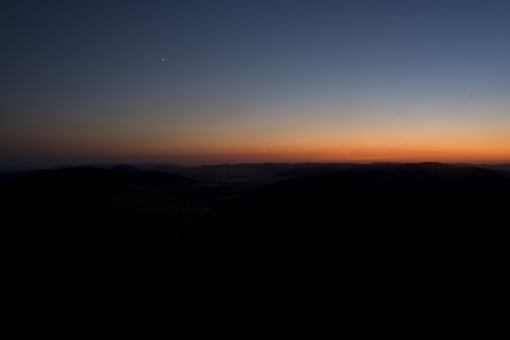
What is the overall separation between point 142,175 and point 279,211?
61885 millimetres

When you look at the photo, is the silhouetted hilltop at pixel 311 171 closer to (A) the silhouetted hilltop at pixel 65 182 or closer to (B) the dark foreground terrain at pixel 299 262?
(A) the silhouetted hilltop at pixel 65 182

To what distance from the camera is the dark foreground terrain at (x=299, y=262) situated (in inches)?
352

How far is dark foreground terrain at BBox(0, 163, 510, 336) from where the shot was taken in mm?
8938

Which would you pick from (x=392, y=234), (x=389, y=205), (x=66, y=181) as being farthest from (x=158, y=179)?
(x=392, y=234)

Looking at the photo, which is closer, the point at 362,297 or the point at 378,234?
the point at 362,297

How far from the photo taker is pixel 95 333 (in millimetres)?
7914

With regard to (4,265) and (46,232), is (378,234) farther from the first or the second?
(46,232)

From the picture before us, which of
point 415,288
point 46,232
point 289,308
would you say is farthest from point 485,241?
point 46,232

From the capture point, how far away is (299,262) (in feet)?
43.2

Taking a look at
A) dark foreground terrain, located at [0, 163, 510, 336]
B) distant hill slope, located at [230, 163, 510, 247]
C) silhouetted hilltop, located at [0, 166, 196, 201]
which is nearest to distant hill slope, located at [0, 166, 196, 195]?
silhouetted hilltop, located at [0, 166, 196, 201]

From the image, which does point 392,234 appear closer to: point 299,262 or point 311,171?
point 299,262

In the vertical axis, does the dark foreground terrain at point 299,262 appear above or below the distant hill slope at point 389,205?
below

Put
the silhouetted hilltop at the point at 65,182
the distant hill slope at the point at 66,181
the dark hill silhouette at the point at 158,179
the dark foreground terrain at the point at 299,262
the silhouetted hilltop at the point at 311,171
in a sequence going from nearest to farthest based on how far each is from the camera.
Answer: the dark foreground terrain at the point at 299,262
the silhouetted hilltop at the point at 65,182
the distant hill slope at the point at 66,181
the dark hill silhouette at the point at 158,179
the silhouetted hilltop at the point at 311,171

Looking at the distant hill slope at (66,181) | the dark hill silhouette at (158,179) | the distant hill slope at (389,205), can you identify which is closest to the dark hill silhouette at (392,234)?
the distant hill slope at (389,205)
